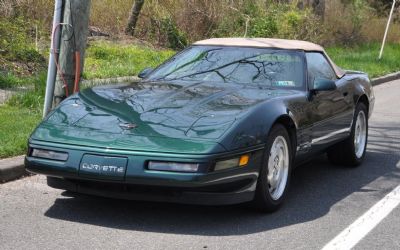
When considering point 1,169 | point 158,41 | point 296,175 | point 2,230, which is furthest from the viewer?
point 158,41

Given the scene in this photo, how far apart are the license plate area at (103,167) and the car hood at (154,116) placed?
0.38 ft

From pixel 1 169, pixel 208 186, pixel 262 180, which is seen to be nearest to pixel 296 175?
pixel 262 180

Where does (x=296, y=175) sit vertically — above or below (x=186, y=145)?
below

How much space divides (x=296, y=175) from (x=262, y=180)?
72.8 inches

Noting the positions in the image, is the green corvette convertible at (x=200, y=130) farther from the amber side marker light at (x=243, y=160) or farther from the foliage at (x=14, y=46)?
the foliage at (x=14, y=46)

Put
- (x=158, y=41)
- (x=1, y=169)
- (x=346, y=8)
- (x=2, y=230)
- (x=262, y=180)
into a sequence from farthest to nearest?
(x=346, y=8) → (x=158, y=41) → (x=1, y=169) → (x=262, y=180) → (x=2, y=230)

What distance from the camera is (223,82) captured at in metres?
5.96

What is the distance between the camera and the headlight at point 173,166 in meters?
4.50

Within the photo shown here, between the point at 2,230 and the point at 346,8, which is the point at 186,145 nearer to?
the point at 2,230

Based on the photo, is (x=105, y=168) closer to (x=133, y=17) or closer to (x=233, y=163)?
(x=233, y=163)

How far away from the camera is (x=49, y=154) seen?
4.80 metres

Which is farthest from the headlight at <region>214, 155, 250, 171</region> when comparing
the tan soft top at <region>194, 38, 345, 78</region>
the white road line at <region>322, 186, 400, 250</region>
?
the tan soft top at <region>194, 38, 345, 78</region>

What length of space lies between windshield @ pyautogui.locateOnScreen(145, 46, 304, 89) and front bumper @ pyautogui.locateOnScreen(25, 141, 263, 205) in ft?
4.13

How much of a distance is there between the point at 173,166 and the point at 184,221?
644 mm
